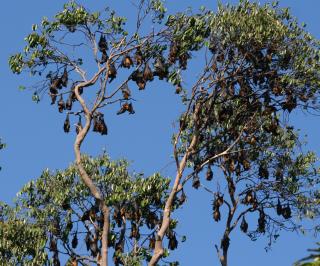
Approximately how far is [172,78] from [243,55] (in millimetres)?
2605

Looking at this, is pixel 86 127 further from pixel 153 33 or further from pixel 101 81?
pixel 153 33

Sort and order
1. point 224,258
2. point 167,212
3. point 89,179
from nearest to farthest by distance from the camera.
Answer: point 89,179 < point 167,212 < point 224,258

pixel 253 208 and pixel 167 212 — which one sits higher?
pixel 253 208

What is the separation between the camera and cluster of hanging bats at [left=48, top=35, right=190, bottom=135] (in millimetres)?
28547

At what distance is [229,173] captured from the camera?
112ft

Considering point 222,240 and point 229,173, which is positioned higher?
point 229,173

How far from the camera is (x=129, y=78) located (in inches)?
1152

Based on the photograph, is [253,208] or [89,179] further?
[253,208]

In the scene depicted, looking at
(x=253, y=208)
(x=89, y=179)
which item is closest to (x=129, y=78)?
(x=89, y=179)

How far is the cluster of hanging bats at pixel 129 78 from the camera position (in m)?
28.5

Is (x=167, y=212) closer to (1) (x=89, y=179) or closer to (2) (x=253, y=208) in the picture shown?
(1) (x=89, y=179)

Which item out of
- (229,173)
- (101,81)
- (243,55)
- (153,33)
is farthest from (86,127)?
(229,173)

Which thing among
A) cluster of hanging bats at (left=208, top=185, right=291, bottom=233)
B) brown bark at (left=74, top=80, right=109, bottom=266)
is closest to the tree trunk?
cluster of hanging bats at (left=208, top=185, right=291, bottom=233)

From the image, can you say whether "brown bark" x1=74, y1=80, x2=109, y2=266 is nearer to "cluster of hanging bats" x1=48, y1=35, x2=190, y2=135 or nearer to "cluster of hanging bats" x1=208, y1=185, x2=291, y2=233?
"cluster of hanging bats" x1=48, y1=35, x2=190, y2=135
